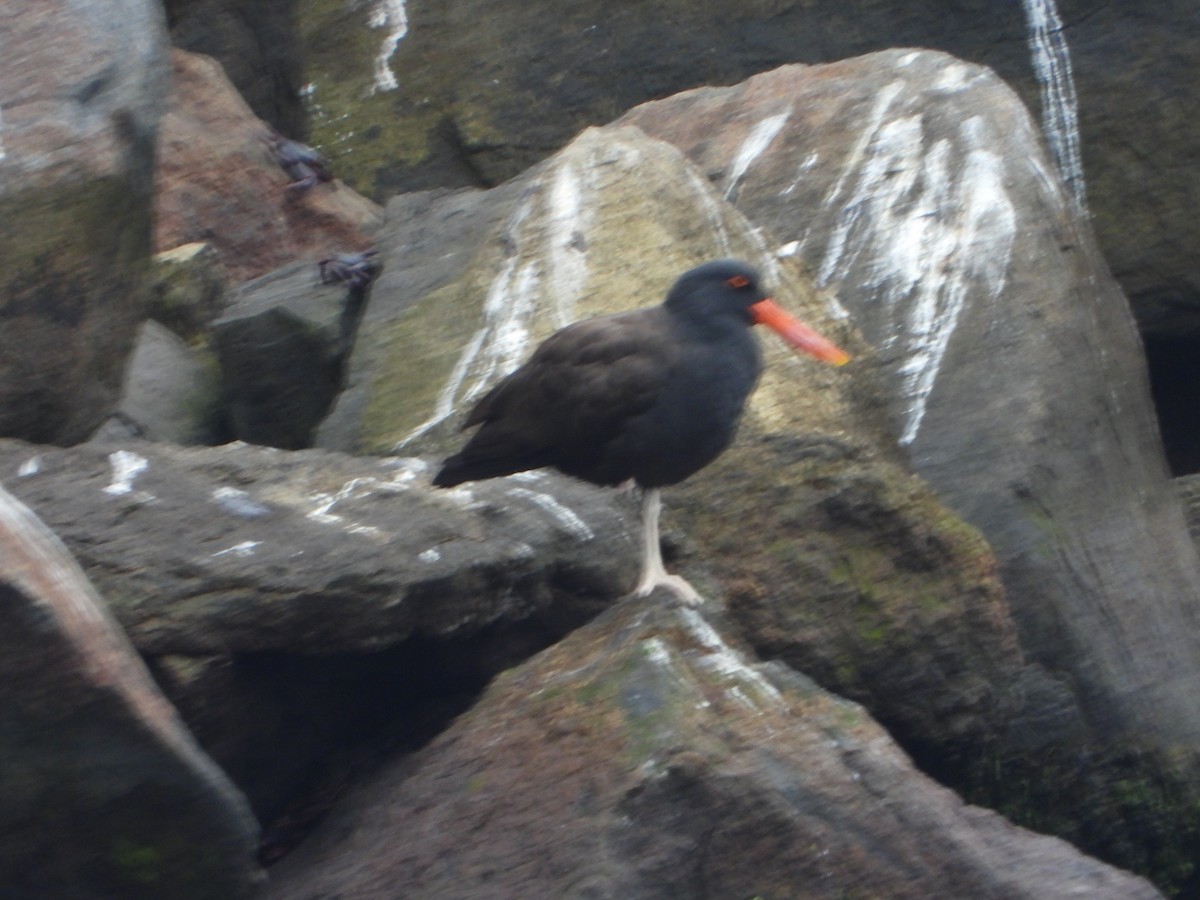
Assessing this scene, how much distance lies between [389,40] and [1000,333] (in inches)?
198

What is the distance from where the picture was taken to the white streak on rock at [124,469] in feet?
15.8

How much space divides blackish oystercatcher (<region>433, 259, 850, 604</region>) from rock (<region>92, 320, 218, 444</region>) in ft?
8.52

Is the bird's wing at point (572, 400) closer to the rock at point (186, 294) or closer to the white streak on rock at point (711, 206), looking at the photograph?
the white streak on rock at point (711, 206)

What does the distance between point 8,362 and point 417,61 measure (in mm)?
5318

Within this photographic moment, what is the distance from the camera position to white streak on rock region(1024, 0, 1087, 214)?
8.84 meters

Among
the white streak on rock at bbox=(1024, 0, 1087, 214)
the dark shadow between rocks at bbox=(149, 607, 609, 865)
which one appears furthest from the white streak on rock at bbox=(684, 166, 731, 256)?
the white streak on rock at bbox=(1024, 0, 1087, 214)

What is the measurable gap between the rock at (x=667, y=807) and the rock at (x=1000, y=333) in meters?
1.85

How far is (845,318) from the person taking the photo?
6.59 metres

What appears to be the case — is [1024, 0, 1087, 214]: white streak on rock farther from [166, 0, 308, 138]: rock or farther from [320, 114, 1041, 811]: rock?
[166, 0, 308, 138]: rock

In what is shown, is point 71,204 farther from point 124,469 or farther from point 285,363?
point 285,363

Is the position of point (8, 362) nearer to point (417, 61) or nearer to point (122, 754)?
point (122, 754)

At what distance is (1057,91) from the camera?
8914 millimetres

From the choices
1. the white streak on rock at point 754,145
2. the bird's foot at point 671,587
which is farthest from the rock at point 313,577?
the white streak on rock at point 754,145

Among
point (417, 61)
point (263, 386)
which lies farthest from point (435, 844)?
point (417, 61)
